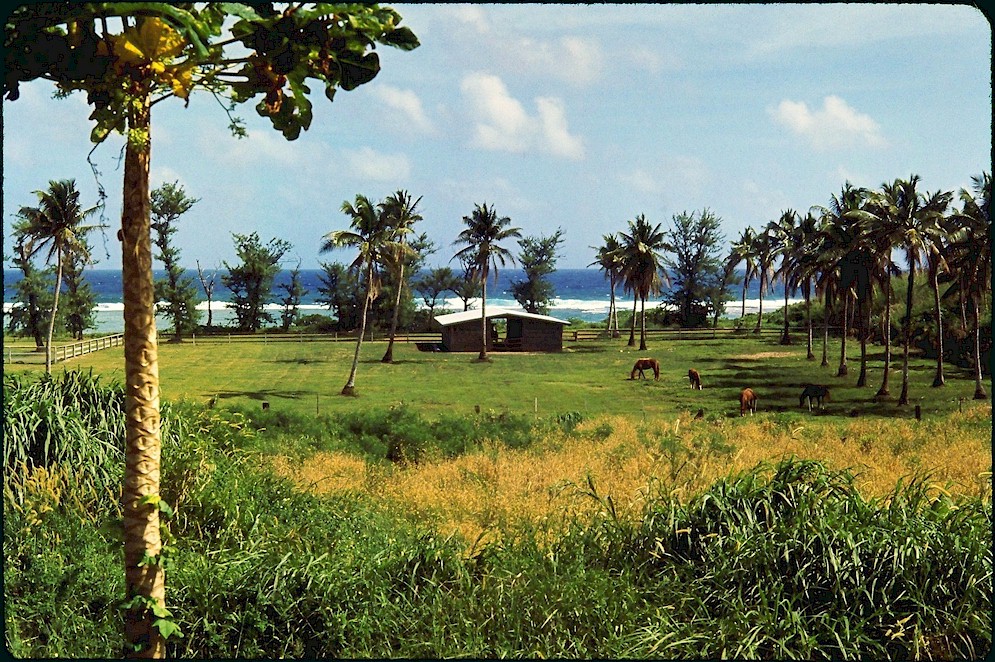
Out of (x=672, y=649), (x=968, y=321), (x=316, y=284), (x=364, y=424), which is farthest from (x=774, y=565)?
(x=316, y=284)

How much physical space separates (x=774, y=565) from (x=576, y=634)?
97 cm

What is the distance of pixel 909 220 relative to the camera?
11.2m

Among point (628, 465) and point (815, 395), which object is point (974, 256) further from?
point (628, 465)

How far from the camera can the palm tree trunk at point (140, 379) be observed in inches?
122

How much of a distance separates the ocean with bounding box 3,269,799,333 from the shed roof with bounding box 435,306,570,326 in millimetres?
174

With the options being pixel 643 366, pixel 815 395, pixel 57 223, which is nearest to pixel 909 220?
pixel 815 395

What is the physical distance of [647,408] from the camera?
1245 cm

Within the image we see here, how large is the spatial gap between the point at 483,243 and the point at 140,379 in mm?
11310

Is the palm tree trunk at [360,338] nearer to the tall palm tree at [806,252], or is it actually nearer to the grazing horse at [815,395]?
the grazing horse at [815,395]

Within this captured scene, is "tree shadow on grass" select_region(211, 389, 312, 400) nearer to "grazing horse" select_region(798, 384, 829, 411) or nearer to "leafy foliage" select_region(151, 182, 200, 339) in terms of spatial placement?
"leafy foliage" select_region(151, 182, 200, 339)

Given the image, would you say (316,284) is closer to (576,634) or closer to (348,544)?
(348,544)

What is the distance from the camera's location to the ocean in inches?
461

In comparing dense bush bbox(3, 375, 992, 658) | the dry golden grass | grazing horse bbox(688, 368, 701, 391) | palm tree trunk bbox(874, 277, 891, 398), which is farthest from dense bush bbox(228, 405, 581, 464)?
palm tree trunk bbox(874, 277, 891, 398)

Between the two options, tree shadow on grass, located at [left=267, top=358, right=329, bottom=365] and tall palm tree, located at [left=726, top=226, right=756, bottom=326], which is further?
tall palm tree, located at [left=726, top=226, right=756, bottom=326]
